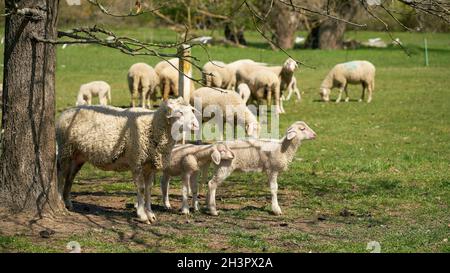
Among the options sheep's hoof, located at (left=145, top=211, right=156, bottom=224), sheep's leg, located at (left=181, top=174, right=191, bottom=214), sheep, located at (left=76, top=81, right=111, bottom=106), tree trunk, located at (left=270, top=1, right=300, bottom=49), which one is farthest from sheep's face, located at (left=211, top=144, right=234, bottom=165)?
tree trunk, located at (left=270, top=1, right=300, bottom=49)

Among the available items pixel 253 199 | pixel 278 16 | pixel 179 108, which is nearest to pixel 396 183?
pixel 253 199

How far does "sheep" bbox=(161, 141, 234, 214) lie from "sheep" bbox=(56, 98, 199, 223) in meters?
0.48

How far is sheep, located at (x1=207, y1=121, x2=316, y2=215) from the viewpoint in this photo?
1042cm

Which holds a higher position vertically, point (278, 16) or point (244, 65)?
point (278, 16)

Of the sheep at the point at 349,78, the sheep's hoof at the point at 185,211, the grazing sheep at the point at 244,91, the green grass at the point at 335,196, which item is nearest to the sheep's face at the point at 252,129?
the green grass at the point at 335,196

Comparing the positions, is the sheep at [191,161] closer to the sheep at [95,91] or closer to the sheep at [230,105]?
the sheep at [230,105]

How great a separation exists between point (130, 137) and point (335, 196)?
3118 millimetres

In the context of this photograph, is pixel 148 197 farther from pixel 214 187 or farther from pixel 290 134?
pixel 290 134

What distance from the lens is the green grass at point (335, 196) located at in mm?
8609

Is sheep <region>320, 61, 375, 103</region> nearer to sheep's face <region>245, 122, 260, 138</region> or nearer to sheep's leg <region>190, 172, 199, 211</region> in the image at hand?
sheep's face <region>245, 122, 260, 138</region>
